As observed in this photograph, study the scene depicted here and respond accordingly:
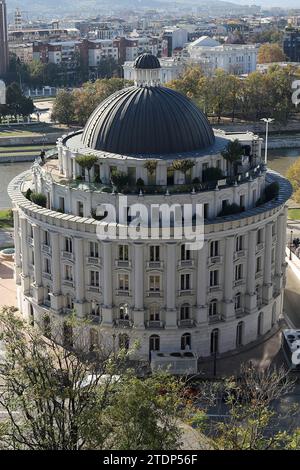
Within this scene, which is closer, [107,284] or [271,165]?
[107,284]

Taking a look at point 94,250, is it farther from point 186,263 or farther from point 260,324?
point 260,324

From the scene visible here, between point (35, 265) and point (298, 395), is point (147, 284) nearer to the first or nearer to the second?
point (35, 265)

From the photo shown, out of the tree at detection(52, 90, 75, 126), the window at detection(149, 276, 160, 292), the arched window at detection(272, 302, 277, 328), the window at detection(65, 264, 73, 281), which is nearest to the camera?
the window at detection(149, 276, 160, 292)

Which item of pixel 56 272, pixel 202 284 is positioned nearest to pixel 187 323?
pixel 202 284

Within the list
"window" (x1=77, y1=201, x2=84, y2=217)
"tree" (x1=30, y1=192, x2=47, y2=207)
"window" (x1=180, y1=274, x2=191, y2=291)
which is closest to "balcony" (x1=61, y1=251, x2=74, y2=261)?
"window" (x1=77, y1=201, x2=84, y2=217)

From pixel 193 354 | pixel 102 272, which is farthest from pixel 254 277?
pixel 102 272

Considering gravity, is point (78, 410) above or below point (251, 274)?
above

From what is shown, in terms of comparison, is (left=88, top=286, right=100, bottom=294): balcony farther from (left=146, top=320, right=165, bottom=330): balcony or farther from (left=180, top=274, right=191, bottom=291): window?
(left=180, top=274, right=191, bottom=291): window
